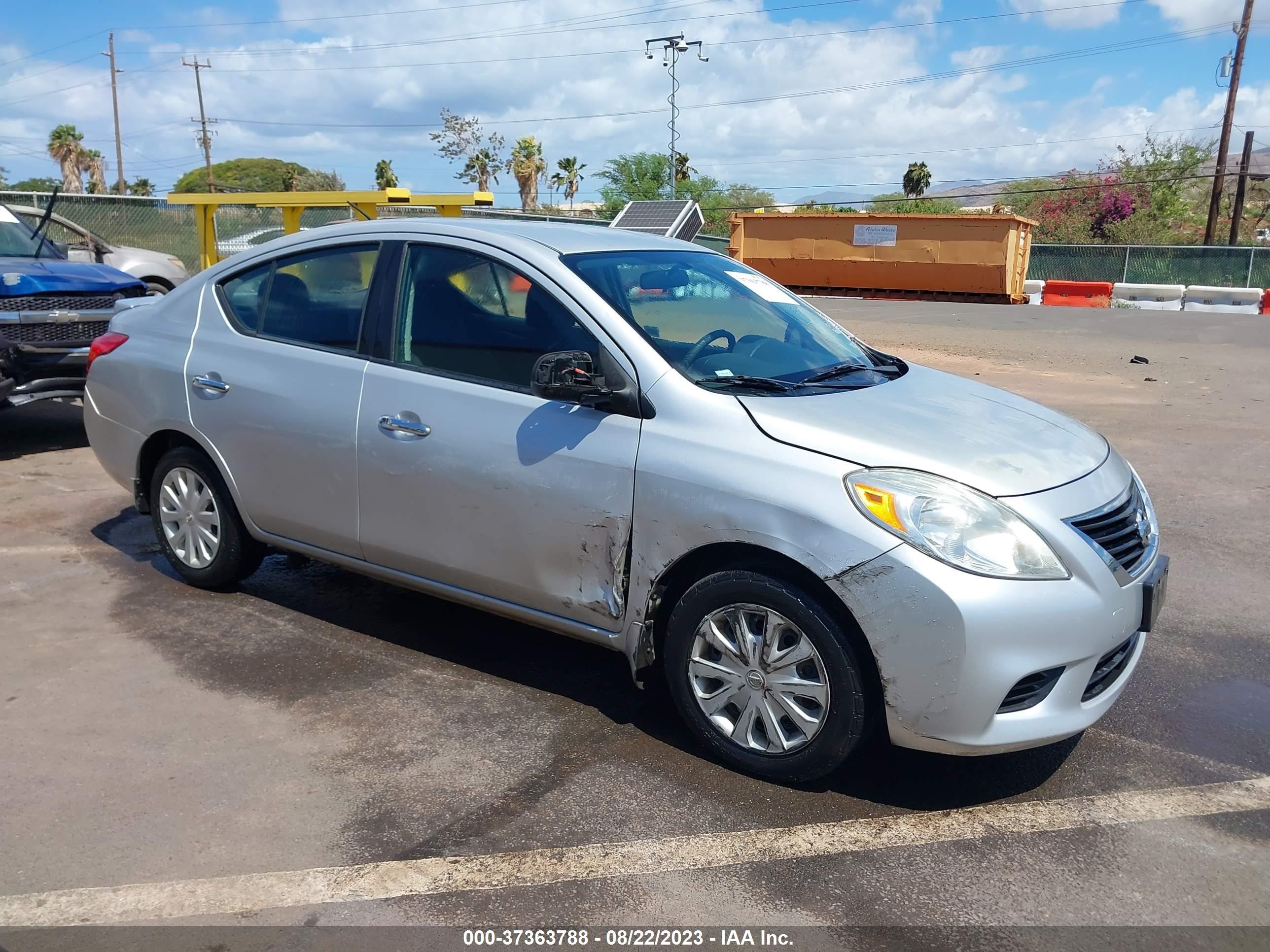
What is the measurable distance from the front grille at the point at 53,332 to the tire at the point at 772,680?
6.02 m

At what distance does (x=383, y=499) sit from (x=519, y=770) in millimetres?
1260

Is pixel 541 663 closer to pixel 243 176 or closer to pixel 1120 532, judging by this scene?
pixel 1120 532

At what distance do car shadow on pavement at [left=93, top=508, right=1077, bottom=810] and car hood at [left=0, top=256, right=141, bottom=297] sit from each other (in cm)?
270

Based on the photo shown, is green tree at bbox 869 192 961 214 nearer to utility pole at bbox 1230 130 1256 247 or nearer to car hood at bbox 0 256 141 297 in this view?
utility pole at bbox 1230 130 1256 247

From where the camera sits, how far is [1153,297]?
2734 centimetres

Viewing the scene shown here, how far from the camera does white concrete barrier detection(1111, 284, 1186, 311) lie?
2698 centimetres

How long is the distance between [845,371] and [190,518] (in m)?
3.16

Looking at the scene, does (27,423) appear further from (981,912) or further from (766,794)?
(981,912)

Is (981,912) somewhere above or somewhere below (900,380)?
below

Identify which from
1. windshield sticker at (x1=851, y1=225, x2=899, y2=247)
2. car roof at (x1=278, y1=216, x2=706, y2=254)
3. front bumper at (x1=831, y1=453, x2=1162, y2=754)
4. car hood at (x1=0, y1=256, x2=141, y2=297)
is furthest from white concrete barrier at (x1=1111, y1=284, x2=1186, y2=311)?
front bumper at (x1=831, y1=453, x2=1162, y2=754)

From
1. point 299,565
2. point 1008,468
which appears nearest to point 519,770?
point 1008,468

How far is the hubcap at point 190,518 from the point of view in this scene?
16.5ft

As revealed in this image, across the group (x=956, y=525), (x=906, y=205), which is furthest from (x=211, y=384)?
(x=906, y=205)

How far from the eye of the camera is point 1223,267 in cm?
3253
